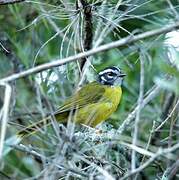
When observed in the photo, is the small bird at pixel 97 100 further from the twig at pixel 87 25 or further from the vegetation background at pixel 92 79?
the twig at pixel 87 25

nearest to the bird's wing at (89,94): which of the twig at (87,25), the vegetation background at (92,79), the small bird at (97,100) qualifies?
the small bird at (97,100)

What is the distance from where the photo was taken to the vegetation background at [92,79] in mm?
3348

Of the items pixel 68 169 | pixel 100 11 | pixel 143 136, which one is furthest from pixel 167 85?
pixel 143 136

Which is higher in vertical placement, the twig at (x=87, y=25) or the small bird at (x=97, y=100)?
the twig at (x=87, y=25)

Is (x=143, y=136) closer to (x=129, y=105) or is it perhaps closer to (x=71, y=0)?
(x=129, y=105)

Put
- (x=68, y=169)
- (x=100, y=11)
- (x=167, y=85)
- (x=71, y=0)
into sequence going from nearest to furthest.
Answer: (x=167, y=85) < (x=68, y=169) < (x=100, y=11) < (x=71, y=0)

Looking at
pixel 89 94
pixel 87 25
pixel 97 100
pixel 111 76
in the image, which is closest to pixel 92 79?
pixel 89 94

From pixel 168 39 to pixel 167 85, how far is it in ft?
6.82

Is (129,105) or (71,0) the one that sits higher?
(71,0)

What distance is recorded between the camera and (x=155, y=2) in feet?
19.2

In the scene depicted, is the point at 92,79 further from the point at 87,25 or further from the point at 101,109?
the point at 87,25

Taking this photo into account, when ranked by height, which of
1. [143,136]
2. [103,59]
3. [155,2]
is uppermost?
[155,2]

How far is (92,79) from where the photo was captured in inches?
228

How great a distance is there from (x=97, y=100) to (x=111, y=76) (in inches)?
11.4
